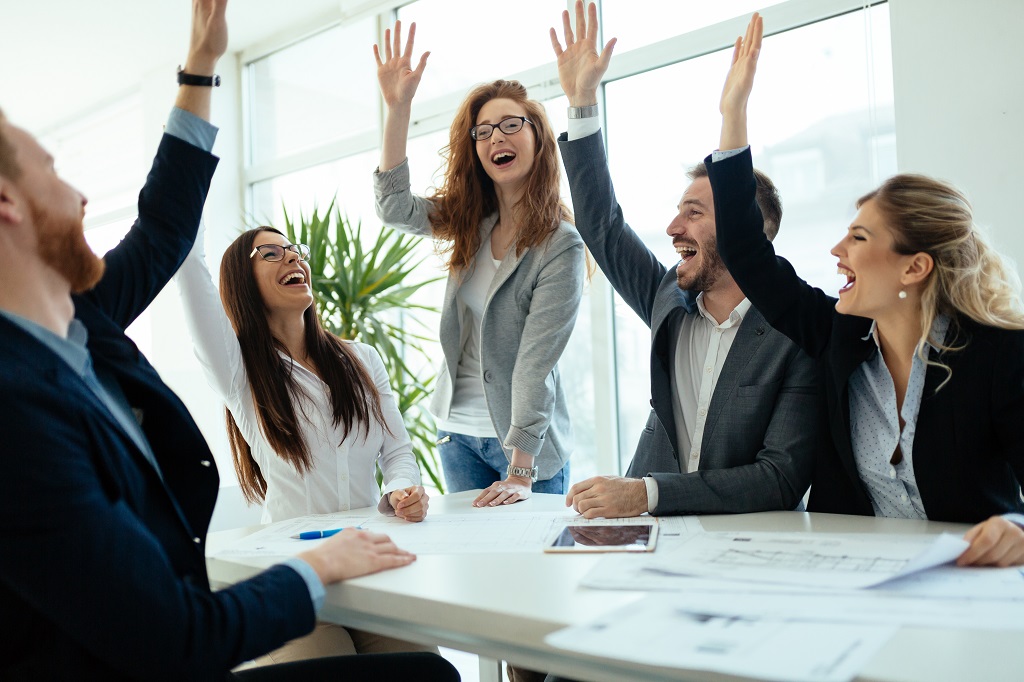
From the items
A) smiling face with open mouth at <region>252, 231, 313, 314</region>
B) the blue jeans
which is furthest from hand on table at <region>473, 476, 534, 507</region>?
smiling face with open mouth at <region>252, 231, 313, 314</region>

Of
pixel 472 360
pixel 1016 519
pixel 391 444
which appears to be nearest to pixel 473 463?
pixel 472 360

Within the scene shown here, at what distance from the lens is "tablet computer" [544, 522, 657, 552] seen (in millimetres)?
1204

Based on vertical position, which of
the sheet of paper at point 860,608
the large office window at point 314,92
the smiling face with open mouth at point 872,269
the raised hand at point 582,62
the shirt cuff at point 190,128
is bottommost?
the sheet of paper at point 860,608

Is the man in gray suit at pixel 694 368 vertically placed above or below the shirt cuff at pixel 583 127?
below

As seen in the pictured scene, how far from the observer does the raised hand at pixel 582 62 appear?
6.87 ft

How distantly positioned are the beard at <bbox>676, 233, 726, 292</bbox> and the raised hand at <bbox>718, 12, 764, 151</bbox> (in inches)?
11.7

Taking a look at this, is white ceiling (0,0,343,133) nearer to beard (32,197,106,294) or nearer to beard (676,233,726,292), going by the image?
beard (676,233,726,292)

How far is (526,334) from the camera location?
2.23m

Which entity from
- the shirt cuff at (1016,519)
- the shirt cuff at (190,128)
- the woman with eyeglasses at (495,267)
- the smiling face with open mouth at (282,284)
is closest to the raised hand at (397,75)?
the woman with eyeglasses at (495,267)

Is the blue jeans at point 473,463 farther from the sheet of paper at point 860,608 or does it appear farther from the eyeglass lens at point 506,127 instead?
the sheet of paper at point 860,608

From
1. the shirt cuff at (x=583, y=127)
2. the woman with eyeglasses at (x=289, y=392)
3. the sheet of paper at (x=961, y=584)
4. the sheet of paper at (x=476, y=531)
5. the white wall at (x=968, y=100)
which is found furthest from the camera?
the white wall at (x=968, y=100)

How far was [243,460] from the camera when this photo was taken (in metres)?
2.12

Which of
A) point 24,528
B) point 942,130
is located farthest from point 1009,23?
point 24,528

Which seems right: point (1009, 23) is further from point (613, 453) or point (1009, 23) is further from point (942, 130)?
point (613, 453)
